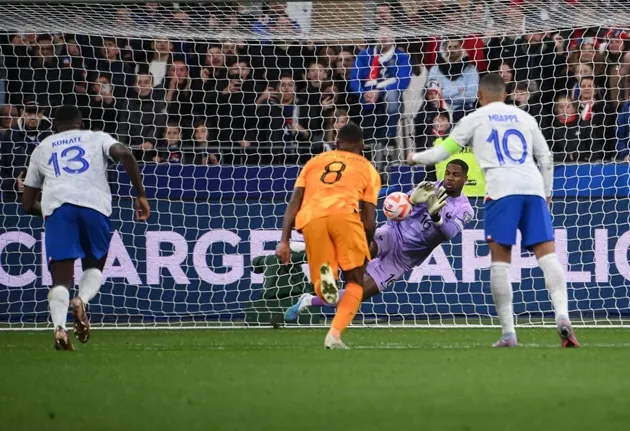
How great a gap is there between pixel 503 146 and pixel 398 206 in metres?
2.36

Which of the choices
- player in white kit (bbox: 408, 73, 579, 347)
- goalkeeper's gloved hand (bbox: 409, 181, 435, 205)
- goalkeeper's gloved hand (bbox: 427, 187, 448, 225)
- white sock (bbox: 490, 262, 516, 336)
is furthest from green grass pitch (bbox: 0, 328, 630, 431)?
goalkeeper's gloved hand (bbox: 409, 181, 435, 205)

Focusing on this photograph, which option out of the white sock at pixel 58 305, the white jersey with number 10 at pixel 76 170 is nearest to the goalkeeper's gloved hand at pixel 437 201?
the white jersey with number 10 at pixel 76 170

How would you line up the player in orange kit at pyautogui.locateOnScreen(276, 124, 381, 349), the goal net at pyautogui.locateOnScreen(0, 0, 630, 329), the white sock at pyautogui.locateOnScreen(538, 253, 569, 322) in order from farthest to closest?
the goal net at pyautogui.locateOnScreen(0, 0, 630, 329)
the player in orange kit at pyautogui.locateOnScreen(276, 124, 381, 349)
the white sock at pyautogui.locateOnScreen(538, 253, 569, 322)

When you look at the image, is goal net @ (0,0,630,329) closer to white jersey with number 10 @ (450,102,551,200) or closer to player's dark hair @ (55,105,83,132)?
player's dark hair @ (55,105,83,132)

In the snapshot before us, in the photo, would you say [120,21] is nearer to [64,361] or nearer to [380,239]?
[380,239]

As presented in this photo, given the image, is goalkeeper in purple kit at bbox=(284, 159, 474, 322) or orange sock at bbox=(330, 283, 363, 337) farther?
goalkeeper in purple kit at bbox=(284, 159, 474, 322)

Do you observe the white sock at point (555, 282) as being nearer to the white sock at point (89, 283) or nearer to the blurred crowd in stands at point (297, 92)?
the white sock at point (89, 283)

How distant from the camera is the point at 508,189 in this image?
9852 millimetres

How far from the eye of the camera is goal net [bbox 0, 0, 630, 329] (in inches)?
557

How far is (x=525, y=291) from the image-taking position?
14.4 metres

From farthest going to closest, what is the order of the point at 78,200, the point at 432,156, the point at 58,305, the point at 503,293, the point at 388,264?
the point at 388,264 → the point at 78,200 → the point at 58,305 → the point at 503,293 → the point at 432,156

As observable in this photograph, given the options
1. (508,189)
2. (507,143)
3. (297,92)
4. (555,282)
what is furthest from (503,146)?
(297,92)

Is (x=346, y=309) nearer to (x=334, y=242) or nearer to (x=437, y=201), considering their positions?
(x=334, y=242)

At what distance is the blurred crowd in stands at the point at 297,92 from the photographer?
15.3 m
